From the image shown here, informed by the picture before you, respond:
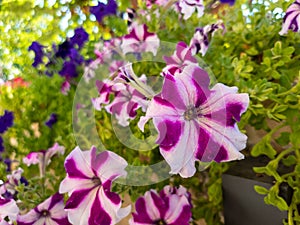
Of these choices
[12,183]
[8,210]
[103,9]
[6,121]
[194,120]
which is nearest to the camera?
[194,120]

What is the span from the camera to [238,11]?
0.71m

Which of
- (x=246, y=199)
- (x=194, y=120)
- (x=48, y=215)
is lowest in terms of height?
(x=246, y=199)

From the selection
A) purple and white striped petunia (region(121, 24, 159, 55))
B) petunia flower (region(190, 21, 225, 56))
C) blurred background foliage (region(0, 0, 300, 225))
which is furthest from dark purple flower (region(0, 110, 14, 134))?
petunia flower (region(190, 21, 225, 56))

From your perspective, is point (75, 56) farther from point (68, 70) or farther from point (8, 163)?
point (8, 163)

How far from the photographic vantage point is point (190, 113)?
0.32 meters

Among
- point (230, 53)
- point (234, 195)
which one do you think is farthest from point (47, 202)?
point (230, 53)

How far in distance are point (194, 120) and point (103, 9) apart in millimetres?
618

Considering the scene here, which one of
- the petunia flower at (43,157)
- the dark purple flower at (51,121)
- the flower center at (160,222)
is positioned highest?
the petunia flower at (43,157)

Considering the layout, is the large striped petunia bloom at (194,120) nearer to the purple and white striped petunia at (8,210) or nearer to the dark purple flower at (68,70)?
the purple and white striped petunia at (8,210)

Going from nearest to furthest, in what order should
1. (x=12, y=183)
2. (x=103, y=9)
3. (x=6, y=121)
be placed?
(x=12, y=183), (x=6, y=121), (x=103, y=9)

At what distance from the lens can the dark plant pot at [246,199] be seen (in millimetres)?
509

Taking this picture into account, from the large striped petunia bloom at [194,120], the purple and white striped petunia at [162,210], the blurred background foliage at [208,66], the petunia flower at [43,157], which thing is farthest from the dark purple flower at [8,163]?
the large striped petunia bloom at [194,120]

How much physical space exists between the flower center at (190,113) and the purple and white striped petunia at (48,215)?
0.25 meters

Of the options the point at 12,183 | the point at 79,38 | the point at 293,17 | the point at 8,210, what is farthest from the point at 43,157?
the point at 293,17
